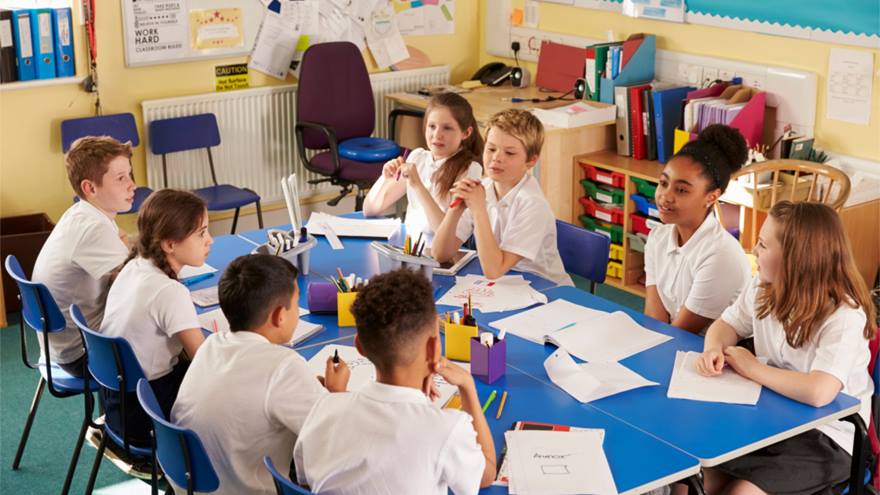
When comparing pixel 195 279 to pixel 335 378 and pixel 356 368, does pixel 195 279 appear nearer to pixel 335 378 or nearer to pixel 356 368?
pixel 356 368

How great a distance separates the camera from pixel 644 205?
5.27 m

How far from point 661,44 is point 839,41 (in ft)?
3.39

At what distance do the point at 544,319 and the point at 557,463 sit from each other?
837 millimetres

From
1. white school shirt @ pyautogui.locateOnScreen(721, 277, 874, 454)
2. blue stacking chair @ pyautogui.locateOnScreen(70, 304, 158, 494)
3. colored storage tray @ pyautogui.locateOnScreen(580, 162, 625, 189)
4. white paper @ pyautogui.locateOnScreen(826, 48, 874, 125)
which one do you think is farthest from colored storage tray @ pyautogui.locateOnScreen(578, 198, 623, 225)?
blue stacking chair @ pyautogui.locateOnScreen(70, 304, 158, 494)

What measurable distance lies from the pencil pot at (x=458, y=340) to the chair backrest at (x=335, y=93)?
3197 millimetres

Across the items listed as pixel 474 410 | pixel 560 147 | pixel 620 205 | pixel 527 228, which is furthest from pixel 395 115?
pixel 474 410

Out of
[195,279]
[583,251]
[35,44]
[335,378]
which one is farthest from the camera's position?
[35,44]

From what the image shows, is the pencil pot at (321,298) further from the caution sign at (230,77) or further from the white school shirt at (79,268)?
the caution sign at (230,77)

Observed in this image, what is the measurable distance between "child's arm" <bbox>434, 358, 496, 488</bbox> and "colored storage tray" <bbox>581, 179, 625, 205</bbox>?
3.34 m

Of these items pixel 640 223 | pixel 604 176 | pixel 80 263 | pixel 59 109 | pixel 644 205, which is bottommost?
pixel 640 223

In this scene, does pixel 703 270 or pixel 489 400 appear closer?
pixel 489 400

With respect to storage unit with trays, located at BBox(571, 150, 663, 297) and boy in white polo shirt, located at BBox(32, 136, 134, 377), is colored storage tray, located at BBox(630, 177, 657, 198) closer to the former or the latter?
storage unit with trays, located at BBox(571, 150, 663, 297)

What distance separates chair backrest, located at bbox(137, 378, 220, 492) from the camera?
88.5 inches

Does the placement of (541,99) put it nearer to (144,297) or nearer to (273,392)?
(144,297)
